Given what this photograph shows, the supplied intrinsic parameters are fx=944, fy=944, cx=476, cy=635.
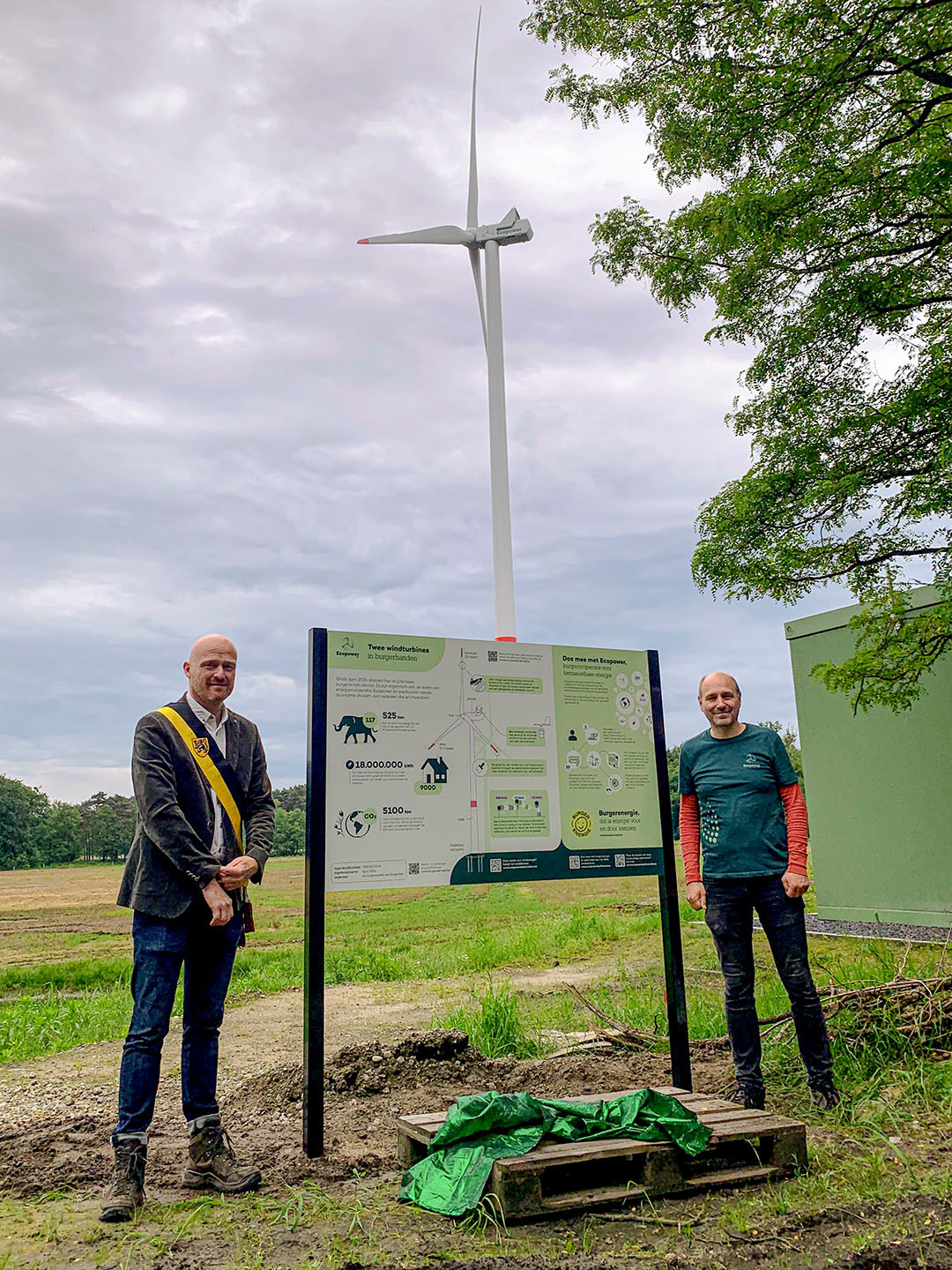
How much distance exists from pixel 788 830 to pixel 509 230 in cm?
1280

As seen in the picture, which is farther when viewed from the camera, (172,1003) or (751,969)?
(751,969)

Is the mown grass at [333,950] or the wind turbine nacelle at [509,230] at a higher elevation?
the wind turbine nacelle at [509,230]

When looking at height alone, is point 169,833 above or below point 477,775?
below

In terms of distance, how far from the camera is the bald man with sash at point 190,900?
12.1 feet

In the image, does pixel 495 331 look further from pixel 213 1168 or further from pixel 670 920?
pixel 213 1168

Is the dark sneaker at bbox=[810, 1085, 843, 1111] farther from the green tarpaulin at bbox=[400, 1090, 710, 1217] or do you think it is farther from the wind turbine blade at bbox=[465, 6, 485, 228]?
the wind turbine blade at bbox=[465, 6, 485, 228]

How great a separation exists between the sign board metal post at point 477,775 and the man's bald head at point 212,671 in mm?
579

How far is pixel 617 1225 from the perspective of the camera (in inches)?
133

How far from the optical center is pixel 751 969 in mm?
4793

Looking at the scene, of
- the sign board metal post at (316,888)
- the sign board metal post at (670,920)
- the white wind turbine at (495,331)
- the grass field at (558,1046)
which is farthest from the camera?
the white wind turbine at (495,331)

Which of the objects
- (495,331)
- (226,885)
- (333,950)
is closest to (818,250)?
(495,331)

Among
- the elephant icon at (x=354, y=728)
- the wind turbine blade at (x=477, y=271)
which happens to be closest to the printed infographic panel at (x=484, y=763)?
the elephant icon at (x=354, y=728)

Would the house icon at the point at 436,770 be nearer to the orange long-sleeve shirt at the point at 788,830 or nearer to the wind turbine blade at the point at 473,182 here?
the orange long-sleeve shirt at the point at 788,830

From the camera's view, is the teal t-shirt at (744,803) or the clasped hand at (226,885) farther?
the teal t-shirt at (744,803)
